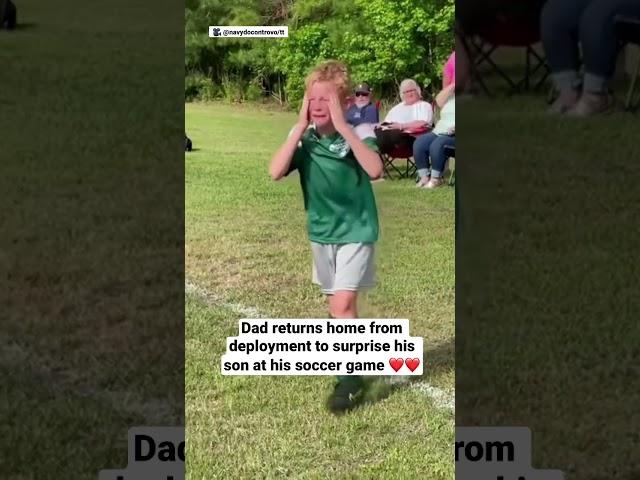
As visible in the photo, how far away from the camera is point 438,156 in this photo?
284 centimetres

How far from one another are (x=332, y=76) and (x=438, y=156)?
1.30ft

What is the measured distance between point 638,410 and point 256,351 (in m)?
1.58

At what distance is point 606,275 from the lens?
4332 mm

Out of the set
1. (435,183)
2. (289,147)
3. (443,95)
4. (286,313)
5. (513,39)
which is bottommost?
(286,313)

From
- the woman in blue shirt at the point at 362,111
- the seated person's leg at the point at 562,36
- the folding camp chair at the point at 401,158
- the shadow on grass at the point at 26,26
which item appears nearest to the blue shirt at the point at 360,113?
the woman in blue shirt at the point at 362,111

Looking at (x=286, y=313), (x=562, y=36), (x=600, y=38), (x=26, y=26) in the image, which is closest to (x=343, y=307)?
(x=286, y=313)

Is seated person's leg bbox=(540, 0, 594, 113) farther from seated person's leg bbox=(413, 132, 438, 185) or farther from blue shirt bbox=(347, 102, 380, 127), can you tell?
blue shirt bbox=(347, 102, 380, 127)

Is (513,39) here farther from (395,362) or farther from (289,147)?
(395,362)

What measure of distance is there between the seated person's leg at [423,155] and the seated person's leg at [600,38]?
100 cm

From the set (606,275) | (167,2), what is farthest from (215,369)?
(167,2)

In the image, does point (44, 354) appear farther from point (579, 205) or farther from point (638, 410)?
point (579, 205)

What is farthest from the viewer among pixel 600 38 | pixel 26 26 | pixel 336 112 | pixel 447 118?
pixel 26 26

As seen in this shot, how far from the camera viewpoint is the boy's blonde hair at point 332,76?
269 cm

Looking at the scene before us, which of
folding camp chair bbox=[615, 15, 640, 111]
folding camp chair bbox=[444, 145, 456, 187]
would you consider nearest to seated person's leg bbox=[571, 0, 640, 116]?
folding camp chair bbox=[615, 15, 640, 111]
